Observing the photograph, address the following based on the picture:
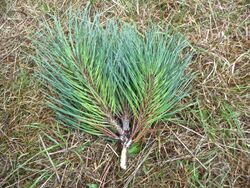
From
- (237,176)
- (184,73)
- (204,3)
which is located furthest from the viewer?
(204,3)

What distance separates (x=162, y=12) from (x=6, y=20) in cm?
62

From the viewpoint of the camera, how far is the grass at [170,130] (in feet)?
4.28

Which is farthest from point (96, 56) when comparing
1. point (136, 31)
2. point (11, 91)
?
point (11, 91)

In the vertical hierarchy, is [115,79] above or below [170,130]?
above

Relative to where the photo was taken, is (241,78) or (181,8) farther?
(181,8)

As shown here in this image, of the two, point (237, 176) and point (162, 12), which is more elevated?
point (162, 12)

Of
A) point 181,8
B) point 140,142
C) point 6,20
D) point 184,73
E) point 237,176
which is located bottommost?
point 237,176

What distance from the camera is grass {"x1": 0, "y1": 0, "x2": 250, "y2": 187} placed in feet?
4.28

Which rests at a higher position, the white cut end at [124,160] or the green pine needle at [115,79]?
the green pine needle at [115,79]

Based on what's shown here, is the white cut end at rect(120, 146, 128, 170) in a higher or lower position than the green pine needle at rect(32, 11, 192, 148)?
lower

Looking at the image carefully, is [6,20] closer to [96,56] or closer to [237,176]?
[96,56]

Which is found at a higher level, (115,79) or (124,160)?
(115,79)

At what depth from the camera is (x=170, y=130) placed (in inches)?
53.1

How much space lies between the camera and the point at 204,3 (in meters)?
1.53
